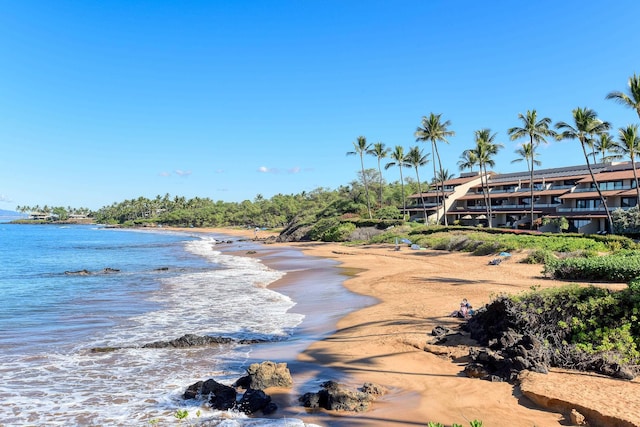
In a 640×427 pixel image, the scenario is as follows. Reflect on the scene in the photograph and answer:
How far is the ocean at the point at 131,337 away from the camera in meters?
8.91

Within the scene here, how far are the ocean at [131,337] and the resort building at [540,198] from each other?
3692 centimetres

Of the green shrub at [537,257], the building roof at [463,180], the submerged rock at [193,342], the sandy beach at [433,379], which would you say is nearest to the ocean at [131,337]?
the submerged rock at [193,342]

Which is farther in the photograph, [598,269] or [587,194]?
[587,194]

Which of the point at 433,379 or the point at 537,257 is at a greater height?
the point at 537,257

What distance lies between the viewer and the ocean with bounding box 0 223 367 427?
8.91 m

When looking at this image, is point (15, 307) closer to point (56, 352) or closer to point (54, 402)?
point (56, 352)

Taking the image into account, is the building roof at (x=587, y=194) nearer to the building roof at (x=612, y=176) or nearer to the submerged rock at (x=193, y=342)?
the building roof at (x=612, y=176)

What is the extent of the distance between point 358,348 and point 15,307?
1713 cm

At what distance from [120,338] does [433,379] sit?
402 inches

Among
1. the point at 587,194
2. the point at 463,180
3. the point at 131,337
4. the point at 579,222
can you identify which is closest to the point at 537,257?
the point at 131,337

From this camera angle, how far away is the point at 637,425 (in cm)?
686

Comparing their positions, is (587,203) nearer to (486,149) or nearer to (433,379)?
(486,149)

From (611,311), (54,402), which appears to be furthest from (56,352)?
(611,311)

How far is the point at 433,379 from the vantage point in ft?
32.4
